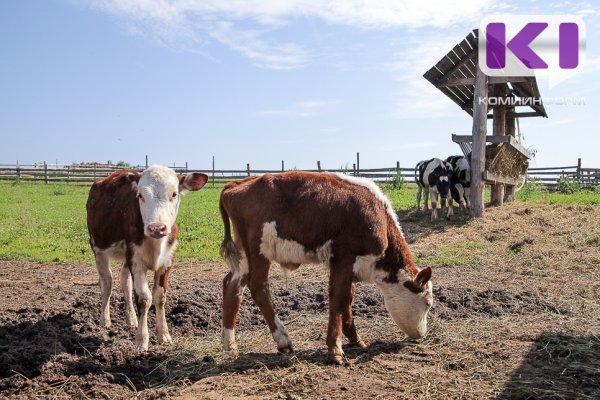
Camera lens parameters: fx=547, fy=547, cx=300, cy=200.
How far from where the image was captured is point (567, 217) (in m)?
14.0

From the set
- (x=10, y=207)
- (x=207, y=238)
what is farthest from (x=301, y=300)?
(x=10, y=207)

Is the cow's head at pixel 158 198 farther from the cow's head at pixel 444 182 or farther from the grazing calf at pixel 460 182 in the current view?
the grazing calf at pixel 460 182

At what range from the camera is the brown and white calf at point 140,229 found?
19.4ft

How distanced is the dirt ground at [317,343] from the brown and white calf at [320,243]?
0.40 m

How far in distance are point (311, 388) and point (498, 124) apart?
593 inches

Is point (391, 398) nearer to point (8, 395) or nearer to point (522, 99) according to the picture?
point (8, 395)

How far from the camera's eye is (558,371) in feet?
15.6

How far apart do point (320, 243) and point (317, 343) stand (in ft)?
4.16

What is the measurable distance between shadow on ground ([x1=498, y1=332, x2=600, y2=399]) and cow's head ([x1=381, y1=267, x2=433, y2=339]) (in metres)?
1.08

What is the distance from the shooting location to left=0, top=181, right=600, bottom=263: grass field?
40.9ft

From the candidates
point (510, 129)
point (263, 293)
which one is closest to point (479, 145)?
point (510, 129)

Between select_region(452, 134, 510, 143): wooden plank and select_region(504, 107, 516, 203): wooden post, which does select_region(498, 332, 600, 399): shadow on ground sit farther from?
select_region(504, 107, 516, 203): wooden post

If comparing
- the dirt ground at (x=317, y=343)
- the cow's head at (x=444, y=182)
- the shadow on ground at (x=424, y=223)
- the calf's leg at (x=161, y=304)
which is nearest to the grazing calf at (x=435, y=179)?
the cow's head at (x=444, y=182)

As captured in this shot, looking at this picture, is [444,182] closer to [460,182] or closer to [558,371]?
[460,182]
